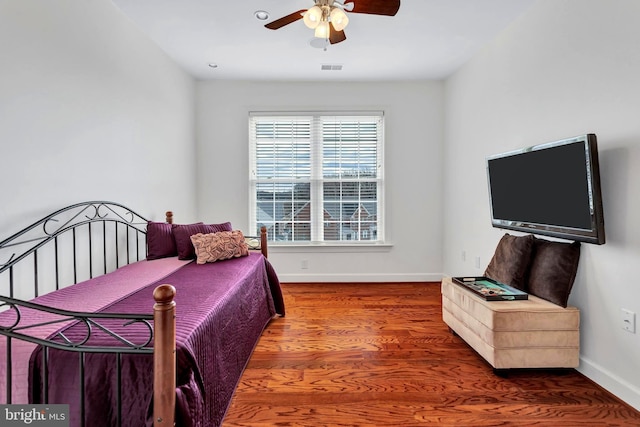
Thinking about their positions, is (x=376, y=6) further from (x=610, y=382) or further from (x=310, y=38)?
(x=610, y=382)

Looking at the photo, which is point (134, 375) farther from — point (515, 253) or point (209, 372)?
point (515, 253)

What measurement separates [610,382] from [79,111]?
382cm

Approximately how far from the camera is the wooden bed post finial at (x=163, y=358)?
1.01m

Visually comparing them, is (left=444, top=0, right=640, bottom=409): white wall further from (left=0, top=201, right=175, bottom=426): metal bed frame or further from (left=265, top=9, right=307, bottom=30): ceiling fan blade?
(left=0, top=201, right=175, bottom=426): metal bed frame

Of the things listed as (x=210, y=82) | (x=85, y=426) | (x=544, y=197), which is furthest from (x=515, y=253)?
(x=210, y=82)

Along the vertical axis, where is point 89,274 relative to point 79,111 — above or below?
below

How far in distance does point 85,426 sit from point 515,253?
104 inches

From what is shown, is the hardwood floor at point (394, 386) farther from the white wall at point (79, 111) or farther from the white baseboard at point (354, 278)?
the white wall at point (79, 111)

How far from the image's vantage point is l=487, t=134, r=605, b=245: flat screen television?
181 cm

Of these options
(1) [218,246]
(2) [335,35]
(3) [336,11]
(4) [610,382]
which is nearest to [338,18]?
(3) [336,11]

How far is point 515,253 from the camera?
2336mm

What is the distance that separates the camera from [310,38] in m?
3.01

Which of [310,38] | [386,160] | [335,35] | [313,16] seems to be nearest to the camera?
[313,16]

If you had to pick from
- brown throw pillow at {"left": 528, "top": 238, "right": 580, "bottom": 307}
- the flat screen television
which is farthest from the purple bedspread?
the flat screen television
